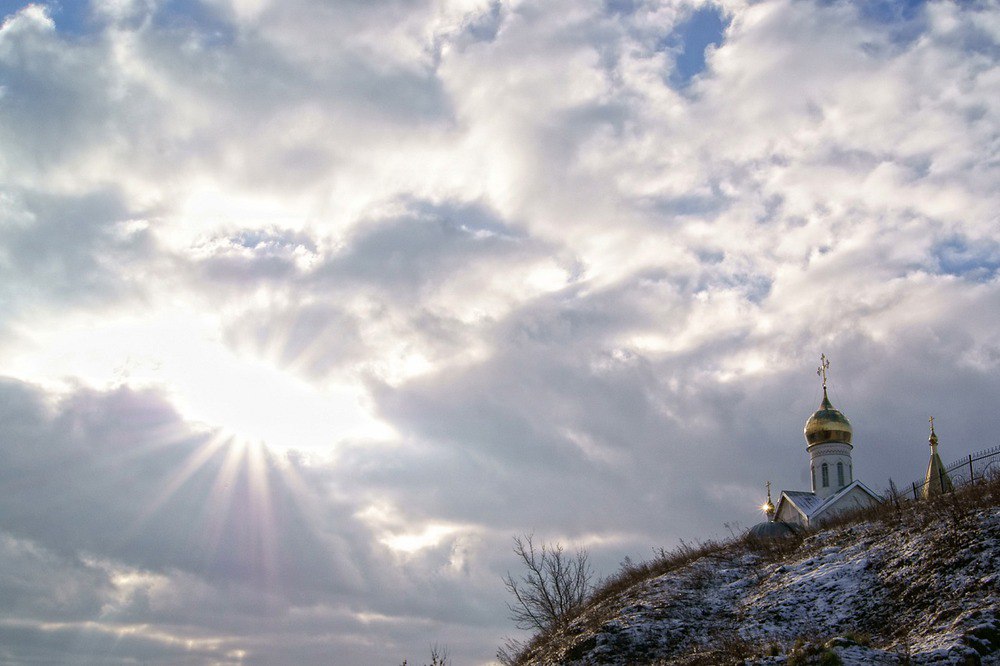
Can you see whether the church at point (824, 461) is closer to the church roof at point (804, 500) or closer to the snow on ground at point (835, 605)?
the church roof at point (804, 500)

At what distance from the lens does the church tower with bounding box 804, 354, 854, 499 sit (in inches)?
2438

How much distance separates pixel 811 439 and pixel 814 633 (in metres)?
47.9

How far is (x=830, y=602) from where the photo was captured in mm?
18625

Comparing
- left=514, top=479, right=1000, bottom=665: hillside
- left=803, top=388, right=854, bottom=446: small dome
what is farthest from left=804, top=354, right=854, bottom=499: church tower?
left=514, top=479, right=1000, bottom=665: hillside

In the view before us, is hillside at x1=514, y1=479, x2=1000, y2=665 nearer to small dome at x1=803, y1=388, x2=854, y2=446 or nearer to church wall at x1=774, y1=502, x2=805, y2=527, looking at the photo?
church wall at x1=774, y1=502, x2=805, y2=527

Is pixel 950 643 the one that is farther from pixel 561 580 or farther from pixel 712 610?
pixel 561 580

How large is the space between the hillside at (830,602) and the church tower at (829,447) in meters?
40.4

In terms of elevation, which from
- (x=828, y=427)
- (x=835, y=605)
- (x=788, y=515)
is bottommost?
(x=835, y=605)

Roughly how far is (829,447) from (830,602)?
47.1 m

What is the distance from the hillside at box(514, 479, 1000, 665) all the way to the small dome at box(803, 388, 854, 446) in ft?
133

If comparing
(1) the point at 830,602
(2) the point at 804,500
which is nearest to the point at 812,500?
(2) the point at 804,500

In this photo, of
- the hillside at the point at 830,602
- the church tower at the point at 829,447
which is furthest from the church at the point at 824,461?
the hillside at the point at 830,602

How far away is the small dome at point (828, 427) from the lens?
Answer: 6234 cm

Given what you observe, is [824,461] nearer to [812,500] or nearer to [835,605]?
[812,500]
